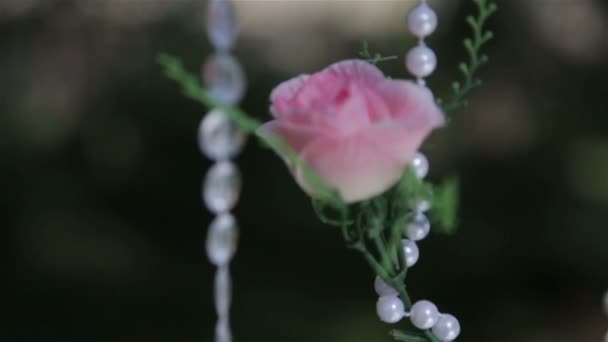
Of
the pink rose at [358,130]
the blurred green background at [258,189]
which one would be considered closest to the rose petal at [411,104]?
the pink rose at [358,130]

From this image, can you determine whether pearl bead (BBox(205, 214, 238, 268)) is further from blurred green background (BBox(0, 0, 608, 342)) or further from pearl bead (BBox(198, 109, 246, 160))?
blurred green background (BBox(0, 0, 608, 342))

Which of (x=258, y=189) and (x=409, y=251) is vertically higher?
(x=258, y=189)

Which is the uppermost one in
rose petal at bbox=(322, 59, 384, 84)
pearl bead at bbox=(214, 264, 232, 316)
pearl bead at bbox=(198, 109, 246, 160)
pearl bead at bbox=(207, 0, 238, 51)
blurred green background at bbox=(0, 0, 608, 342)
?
blurred green background at bbox=(0, 0, 608, 342)

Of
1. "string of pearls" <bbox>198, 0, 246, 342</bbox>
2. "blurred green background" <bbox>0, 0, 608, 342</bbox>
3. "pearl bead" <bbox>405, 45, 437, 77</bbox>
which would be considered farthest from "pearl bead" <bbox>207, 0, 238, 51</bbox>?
"blurred green background" <bbox>0, 0, 608, 342</bbox>

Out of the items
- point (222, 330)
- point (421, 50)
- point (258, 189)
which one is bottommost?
point (222, 330)

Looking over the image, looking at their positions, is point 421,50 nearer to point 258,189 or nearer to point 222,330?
point 222,330

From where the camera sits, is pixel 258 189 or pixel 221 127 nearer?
pixel 221 127

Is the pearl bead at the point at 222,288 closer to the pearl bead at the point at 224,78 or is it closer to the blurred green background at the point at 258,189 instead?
the pearl bead at the point at 224,78

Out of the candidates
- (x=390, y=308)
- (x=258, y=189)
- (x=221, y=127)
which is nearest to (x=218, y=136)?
(x=221, y=127)

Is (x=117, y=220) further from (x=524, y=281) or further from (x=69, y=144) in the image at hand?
(x=524, y=281)
